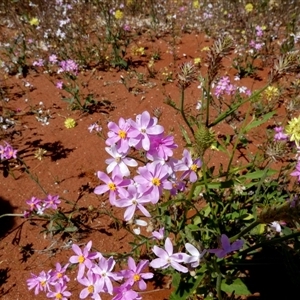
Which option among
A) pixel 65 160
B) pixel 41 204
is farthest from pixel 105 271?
pixel 65 160

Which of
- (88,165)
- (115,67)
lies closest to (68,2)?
(115,67)

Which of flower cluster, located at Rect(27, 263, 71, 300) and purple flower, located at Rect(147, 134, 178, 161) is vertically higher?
purple flower, located at Rect(147, 134, 178, 161)

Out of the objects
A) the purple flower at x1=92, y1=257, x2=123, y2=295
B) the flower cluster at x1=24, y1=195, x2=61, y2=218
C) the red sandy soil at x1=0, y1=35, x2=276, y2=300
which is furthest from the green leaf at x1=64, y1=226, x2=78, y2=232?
the purple flower at x1=92, y1=257, x2=123, y2=295

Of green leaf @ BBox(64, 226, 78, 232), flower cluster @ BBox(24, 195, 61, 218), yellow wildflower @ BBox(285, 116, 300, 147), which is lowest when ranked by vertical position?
yellow wildflower @ BBox(285, 116, 300, 147)

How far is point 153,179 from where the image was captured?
129 centimetres

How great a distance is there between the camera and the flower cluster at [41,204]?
231cm

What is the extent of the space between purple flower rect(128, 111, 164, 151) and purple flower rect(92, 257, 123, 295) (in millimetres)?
495

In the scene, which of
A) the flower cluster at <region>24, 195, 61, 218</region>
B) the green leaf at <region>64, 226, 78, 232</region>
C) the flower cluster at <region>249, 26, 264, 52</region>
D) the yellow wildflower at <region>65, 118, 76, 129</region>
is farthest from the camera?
the flower cluster at <region>249, 26, 264, 52</region>

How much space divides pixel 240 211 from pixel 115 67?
3.16 m

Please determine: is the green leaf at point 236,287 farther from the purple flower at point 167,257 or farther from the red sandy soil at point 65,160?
the red sandy soil at point 65,160

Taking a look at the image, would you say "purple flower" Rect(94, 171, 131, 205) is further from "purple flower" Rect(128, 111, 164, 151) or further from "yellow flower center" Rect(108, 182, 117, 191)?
"purple flower" Rect(128, 111, 164, 151)

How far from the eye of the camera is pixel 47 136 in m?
3.49

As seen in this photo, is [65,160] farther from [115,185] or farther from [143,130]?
[143,130]

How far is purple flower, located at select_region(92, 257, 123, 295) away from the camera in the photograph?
134 centimetres
